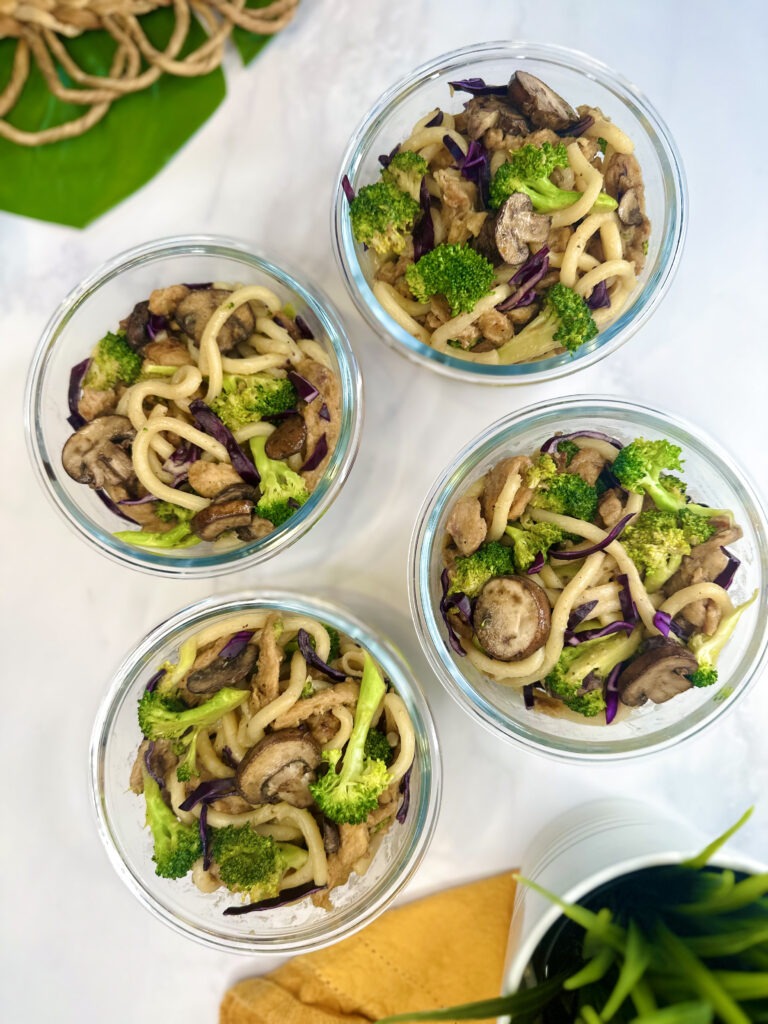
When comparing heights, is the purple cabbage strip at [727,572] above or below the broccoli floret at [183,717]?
above

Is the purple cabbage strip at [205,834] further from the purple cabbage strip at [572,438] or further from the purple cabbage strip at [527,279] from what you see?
the purple cabbage strip at [527,279]

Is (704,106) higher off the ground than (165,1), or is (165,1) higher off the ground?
(165,1)

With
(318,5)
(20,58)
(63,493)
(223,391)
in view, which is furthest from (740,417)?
(20,58)

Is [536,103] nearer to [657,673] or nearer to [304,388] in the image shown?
[304,388]

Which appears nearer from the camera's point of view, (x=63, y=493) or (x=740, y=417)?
(x=63, y=493)

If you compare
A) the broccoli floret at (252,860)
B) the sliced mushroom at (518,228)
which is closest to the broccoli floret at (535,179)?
the sliced mushroom at (518,228)

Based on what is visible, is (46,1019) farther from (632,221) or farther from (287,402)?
(632,221)
